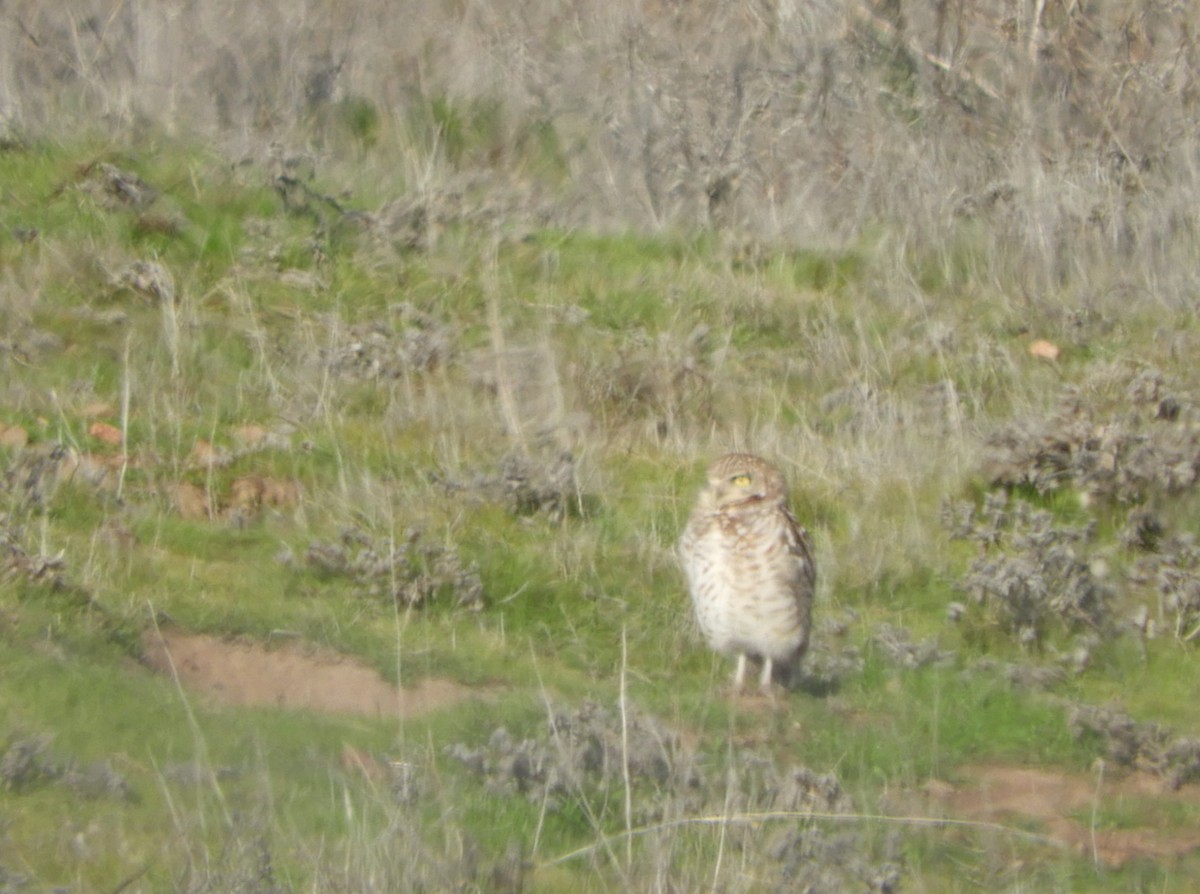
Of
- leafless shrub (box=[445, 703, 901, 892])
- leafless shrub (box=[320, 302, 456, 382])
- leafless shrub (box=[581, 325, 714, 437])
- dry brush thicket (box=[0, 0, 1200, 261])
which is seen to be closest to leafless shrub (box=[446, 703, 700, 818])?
leafless shrub (box=[445, 703, 901, 892])

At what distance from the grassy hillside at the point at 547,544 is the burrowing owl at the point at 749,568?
0.78ft

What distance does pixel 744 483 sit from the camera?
688 centimetres

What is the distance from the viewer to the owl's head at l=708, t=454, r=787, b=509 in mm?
6883

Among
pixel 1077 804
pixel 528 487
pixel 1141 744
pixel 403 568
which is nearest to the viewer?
pixel 1077 804

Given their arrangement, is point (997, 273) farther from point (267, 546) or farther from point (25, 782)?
point (25, 782)

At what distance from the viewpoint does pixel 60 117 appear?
36.4ft

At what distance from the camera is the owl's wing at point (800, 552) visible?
22.2ft

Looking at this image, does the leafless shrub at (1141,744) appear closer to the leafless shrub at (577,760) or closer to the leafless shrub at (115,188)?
the leafless shrub at (577,760)

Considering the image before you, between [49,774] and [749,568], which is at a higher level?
[749,568]

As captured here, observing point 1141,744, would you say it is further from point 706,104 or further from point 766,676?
point 706,104

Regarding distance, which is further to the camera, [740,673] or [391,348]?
[391,348]

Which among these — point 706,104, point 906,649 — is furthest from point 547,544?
point 706,104

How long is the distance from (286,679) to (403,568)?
90 cm

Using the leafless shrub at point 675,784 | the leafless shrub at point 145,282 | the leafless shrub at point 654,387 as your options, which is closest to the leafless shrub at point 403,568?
the leafless shrub at point 675,784
